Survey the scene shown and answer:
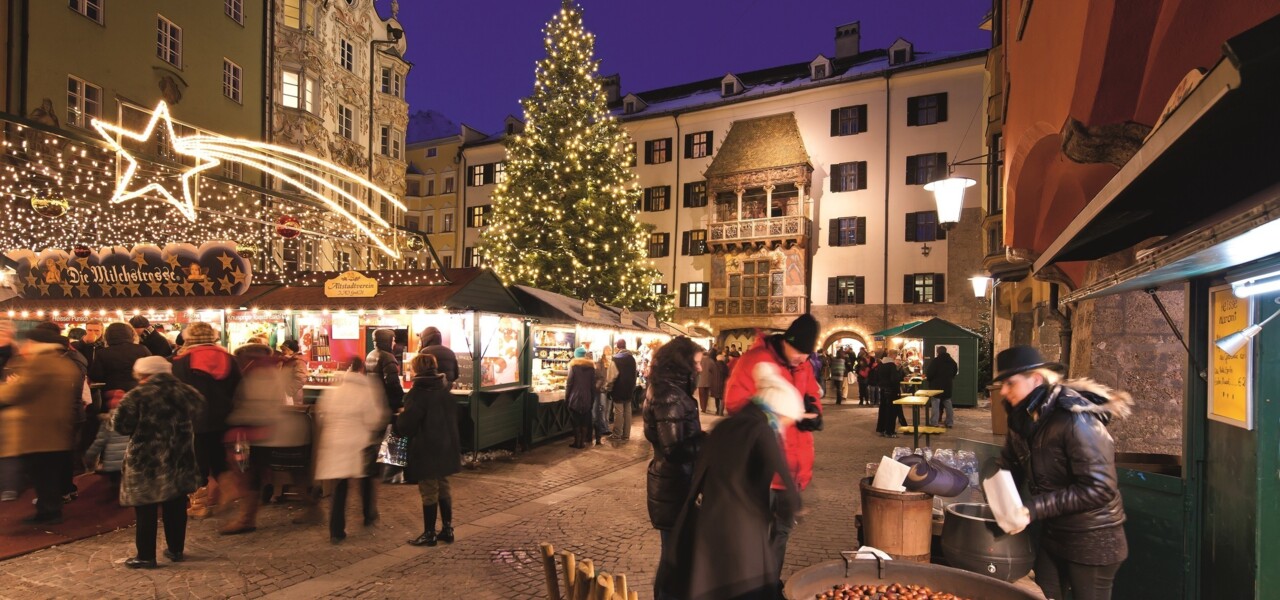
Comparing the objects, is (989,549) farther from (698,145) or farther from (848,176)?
(698,145)

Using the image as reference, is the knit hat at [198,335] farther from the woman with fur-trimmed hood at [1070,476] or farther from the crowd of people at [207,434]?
the woman with fur-trimmed hood at [1070,476]

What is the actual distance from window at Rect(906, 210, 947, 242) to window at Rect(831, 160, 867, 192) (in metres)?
2.63

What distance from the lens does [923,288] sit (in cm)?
2983

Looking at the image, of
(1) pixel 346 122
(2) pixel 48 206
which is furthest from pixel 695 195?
(2) pixel 48 206

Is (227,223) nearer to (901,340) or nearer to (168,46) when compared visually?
(168,46)

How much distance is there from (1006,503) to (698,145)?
33.5 m

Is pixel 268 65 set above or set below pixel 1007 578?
above

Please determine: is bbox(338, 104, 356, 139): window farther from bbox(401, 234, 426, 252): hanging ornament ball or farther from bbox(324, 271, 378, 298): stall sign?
bbox(324, 271, 378, 298): stall sign

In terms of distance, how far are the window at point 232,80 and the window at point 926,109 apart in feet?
85.1

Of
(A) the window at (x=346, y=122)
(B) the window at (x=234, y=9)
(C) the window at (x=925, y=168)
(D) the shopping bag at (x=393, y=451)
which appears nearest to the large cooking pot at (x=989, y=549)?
(D) the shopping bag at (x=393, y=451)

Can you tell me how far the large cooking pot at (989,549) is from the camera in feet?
12.6

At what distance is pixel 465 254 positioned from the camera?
43.3 metres

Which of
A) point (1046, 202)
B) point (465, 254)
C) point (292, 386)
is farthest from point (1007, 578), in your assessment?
point (465, 254)

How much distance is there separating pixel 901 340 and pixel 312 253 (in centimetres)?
2359
